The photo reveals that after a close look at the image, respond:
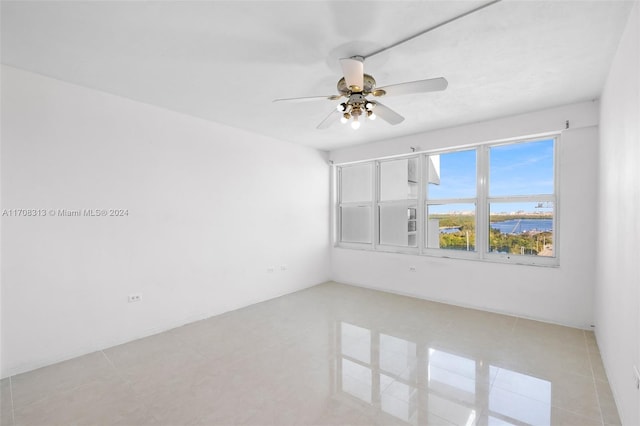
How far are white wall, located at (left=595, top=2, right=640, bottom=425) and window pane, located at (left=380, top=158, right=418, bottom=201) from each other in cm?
246

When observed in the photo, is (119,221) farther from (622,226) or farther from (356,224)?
(622,226)

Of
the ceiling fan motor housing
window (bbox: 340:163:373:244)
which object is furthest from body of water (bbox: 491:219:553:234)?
the ceiling fan motor housing

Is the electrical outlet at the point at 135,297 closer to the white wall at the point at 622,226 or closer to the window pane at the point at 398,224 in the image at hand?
the window pane at the point at 398,224

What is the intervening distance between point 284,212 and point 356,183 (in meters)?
1.73

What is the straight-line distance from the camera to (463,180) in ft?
14.5

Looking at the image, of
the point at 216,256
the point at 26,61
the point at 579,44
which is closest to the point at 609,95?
the point at 579,44

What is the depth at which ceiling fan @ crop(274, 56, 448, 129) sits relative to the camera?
6.69 ft

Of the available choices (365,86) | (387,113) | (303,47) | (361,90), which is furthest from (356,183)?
(303,47)

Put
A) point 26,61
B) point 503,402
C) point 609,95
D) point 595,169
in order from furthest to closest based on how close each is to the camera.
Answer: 1. point 595,169
2. point 609,95
3. point 26,61
4. point 503,402

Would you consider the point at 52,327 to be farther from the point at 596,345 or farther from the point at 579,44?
the point at 596,345

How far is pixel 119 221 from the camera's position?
314cm

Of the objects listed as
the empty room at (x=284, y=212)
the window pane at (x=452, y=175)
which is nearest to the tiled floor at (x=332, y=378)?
the empty room at (x=284, y=212)

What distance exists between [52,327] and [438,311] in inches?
175

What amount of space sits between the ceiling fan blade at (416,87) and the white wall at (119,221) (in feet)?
8.72
